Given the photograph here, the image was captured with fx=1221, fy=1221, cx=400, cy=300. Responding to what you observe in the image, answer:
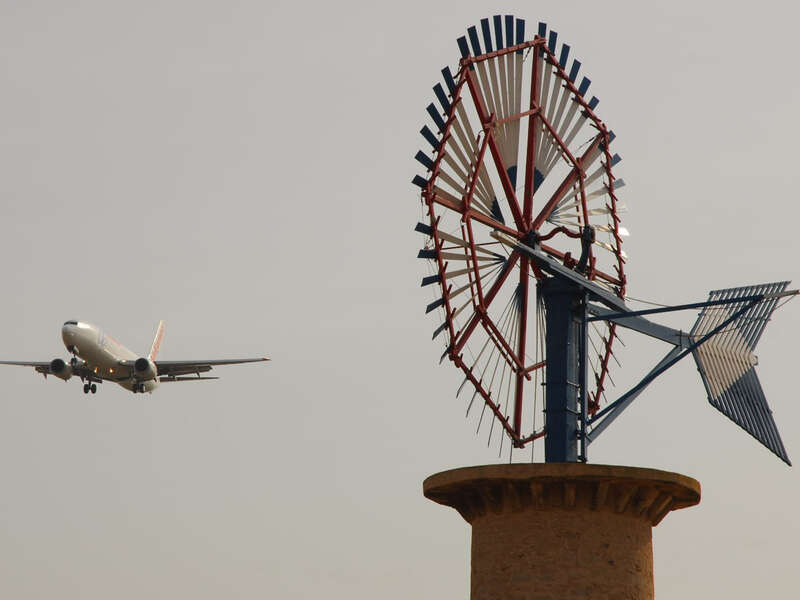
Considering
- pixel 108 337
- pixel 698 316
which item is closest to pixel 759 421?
pixel 698 316

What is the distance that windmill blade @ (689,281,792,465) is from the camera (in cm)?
2467

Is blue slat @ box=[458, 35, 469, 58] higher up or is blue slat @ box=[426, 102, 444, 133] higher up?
blue slat @ box=[458, 35, 469, 58]


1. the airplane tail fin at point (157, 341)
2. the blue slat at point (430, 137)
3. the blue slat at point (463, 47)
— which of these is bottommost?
the blue slat at point (430, 137)

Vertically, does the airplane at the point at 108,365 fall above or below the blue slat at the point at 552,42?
above

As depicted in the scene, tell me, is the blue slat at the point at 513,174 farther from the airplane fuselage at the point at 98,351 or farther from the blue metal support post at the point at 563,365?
the airplane fuselage at the point at 98,351

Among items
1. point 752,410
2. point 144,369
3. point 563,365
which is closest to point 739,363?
point 752,410

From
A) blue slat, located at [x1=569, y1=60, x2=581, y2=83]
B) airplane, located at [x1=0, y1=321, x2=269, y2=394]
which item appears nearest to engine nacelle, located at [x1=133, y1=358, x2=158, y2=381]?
airplane, located at [x1=0, y1=321, x2=269, y2=394]

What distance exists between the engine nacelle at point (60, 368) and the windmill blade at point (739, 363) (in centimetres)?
7048

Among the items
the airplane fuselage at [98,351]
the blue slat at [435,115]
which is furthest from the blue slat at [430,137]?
the airplane fuselage at [98,351]

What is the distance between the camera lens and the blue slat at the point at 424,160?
2517 centimetres

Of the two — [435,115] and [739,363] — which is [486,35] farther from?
[739,363]

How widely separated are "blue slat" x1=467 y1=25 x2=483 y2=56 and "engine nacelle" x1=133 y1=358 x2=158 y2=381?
68.2 m

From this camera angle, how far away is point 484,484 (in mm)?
20094

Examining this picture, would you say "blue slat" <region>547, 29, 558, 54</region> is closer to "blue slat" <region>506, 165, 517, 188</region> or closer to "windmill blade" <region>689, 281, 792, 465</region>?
"blue slat" <region>506, 165, 517, 188</region>
